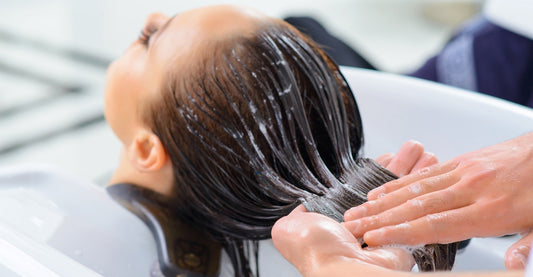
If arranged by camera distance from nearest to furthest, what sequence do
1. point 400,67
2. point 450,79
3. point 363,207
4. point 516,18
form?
point 363,207 → point 516,18 → point 450,79 → point 400,67

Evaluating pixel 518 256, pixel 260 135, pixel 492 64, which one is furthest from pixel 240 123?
pixel 492 64

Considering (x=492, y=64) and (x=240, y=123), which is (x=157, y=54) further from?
(x=492, y=64)

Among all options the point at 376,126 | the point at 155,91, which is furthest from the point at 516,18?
the point at 155,91

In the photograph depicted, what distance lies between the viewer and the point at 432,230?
18.3 inches

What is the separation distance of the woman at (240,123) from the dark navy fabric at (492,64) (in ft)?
1.54

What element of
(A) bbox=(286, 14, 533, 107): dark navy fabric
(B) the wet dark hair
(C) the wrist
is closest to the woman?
(B) the wet dark hair

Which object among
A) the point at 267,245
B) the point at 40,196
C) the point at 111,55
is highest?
the point at 111,55

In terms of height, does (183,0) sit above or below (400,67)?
above

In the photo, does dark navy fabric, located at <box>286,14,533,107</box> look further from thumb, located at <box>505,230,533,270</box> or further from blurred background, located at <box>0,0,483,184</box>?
thumb, located at <box>505,230,533,270</box>

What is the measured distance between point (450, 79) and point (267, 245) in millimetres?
542

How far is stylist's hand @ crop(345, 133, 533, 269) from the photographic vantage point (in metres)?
0.46

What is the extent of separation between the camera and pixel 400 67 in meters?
2.21

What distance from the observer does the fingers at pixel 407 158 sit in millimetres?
610

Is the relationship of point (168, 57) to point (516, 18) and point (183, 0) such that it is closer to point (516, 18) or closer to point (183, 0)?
point (516, 18)
